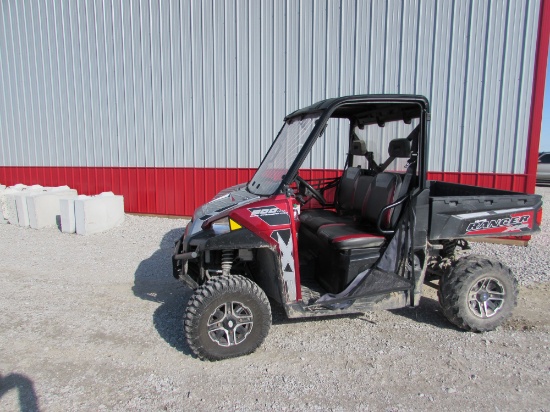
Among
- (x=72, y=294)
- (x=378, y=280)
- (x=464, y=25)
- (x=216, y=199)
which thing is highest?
(x=464, y=25)

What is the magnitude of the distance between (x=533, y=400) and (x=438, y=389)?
613 millimetres

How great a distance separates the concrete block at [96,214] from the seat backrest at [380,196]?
18.3 feet

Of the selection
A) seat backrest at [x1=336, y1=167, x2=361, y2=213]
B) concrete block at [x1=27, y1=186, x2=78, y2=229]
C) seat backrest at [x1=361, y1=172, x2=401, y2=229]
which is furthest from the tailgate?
concrete block at [x1=27, y1=186, x2=78, y2=229]

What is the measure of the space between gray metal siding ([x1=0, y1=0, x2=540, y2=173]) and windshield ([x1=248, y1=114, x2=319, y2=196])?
138 inches

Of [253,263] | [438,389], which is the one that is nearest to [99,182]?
[253,263]

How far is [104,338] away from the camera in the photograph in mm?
3652

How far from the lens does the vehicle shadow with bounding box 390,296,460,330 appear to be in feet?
12.8

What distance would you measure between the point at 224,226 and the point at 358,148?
2279mm

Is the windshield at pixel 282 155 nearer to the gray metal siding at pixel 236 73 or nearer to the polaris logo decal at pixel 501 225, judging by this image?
the polaris logo decal at pixel 501 225

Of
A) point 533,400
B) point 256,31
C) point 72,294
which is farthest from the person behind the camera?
point 256,31

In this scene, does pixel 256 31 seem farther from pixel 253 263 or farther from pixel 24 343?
pixel 24 343

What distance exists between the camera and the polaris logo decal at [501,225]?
11.9 feet

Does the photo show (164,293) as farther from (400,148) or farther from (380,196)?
(400,148)

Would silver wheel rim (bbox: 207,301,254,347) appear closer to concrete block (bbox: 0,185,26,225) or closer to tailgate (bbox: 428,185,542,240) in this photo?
tailgate (bbox: 428,185,542,240)
